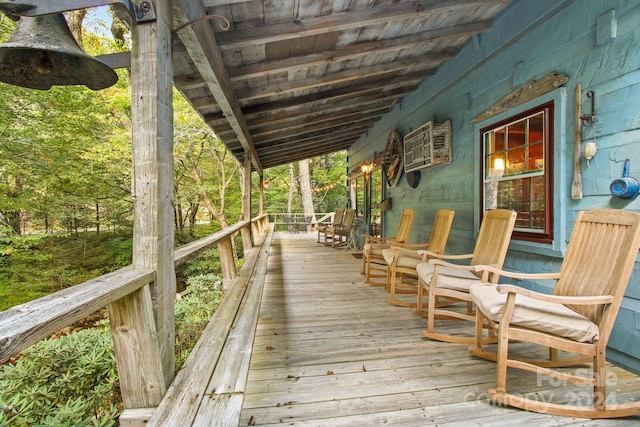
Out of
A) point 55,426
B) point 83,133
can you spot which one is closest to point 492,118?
point 55,426

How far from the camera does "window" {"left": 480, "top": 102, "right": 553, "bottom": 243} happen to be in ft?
7.67

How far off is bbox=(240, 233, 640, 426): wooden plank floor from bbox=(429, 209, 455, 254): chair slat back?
2.64ft

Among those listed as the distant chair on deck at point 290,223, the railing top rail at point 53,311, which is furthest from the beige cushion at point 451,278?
the distant chair on deck at point 290,223

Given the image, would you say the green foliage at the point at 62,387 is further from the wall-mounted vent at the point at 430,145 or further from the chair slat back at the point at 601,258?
the wall-mounted vent at the point at 430,145

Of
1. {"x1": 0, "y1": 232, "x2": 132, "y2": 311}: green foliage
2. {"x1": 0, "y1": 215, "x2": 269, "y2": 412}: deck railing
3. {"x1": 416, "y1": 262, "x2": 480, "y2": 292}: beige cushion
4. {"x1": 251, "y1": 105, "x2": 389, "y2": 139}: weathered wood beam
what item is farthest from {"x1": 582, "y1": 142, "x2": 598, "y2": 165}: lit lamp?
{"x1": 0, "y1": 232, "x2": 132, "y2": 311}: green foliage

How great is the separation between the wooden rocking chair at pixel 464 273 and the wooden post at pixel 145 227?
1887mm

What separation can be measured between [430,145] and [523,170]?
4.42 feet

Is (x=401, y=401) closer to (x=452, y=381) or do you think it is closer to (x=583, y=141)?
(x=452, y=381)

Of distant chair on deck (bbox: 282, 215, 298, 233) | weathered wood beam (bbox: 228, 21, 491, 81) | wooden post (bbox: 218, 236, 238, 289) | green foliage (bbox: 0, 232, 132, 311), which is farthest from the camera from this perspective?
distant chair on deck (bbox: 282, 215, 298, 233)

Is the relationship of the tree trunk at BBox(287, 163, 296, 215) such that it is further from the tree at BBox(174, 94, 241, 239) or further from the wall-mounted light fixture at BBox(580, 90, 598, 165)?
the wall-mounted light fixture at BBox(580, 90, 598, 165)

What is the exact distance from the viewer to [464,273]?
2.57 metres

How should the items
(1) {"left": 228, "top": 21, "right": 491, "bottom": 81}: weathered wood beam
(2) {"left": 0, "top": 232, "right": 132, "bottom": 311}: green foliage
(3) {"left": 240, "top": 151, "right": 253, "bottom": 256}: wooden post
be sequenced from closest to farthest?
(1) {"left": 228, "top": 21, "right": 491, "bottom": 81}: weathered wood beam → (3) {"left": 240, "top": 151, "right": 253, "bottom": 256}: wooden post → (2) {"left": 0, "top": 232, "right": 132, "bottom": 311}: green foliage

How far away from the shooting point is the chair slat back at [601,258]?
4.82 feet

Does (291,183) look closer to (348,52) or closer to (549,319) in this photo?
(348,52)
